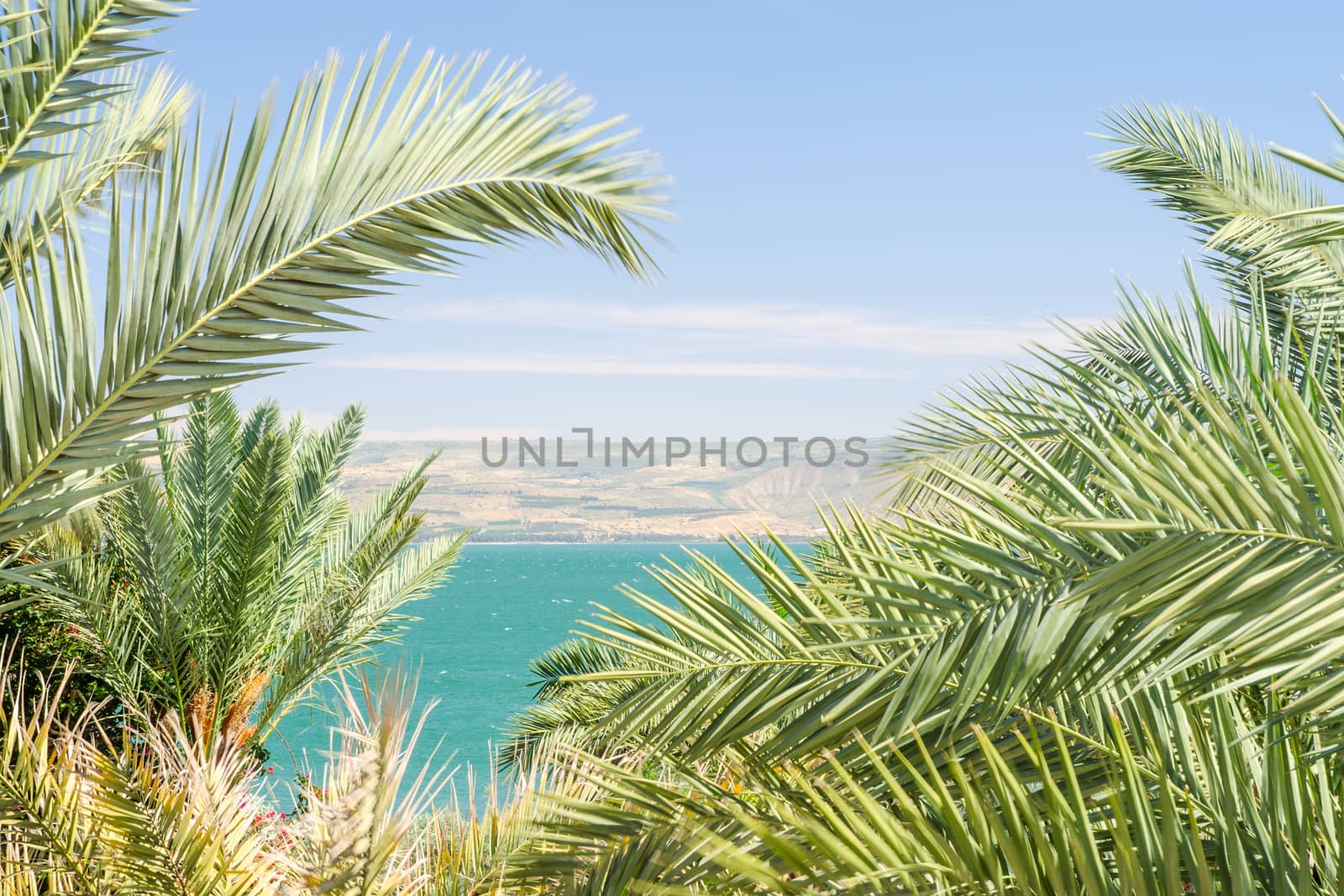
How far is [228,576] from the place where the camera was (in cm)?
743

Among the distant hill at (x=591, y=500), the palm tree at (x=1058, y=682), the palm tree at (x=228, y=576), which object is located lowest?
the distant hill at (x=591, y=500)

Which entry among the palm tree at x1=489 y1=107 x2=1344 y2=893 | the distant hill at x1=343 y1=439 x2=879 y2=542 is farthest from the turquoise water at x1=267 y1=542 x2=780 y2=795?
the distant hill at x1=343 y1=439 x2=879 y2=542

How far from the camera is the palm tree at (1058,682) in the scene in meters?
1.54

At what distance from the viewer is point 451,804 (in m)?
3.79

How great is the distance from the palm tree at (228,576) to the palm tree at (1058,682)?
5.07m

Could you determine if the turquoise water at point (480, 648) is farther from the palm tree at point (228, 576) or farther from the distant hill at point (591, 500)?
the distant hill at point (591, 500)

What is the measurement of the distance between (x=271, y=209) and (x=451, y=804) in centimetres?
230

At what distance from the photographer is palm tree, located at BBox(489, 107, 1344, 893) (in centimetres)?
154

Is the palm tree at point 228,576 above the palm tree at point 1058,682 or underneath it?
underneath

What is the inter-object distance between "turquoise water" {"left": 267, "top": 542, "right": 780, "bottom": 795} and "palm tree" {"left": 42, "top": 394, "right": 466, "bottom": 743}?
0.65 m

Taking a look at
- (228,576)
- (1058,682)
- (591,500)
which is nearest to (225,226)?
(1058,682)

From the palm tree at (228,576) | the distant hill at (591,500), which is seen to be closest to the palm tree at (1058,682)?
the palm tree at (228,576)

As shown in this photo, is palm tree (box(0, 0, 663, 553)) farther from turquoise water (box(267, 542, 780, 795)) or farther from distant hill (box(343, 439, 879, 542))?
distant hill (box(343, 439, 879, 542))

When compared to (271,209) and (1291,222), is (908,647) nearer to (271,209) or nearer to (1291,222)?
(271,209)
